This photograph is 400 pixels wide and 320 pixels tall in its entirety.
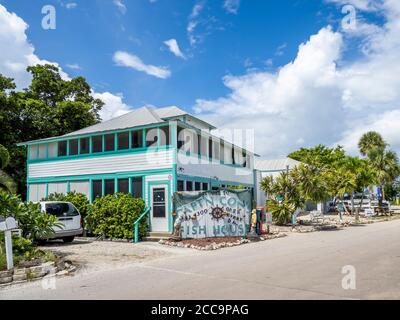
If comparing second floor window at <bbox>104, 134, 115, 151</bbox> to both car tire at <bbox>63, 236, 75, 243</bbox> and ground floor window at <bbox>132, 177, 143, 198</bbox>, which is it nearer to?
ground floor window at <bbox>132, 177, 143, 198</bbox>

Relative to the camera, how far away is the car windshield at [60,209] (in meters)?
15.4

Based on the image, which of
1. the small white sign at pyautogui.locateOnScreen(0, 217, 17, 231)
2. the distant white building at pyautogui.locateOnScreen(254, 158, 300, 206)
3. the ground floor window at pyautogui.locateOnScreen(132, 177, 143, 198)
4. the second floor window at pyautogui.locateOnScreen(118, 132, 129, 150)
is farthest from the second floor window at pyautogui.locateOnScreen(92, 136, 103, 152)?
the distant white building at pyautogui.locateOnScreen(254, 158, 300, 206)

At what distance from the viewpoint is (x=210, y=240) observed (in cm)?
1569

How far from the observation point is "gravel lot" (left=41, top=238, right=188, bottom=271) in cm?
1084

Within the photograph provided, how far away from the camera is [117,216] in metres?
16.7

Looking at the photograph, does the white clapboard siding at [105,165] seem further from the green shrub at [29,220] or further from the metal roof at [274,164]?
the metal roof at [274,164]

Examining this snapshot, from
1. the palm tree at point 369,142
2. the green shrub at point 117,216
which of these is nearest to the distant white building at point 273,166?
the palm tree at point 369,142

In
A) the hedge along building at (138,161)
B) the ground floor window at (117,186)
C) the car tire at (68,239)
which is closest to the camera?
the car tire at (68,239)

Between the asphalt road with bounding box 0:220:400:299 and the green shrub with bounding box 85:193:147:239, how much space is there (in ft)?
16.0

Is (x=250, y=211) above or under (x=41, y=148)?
under
